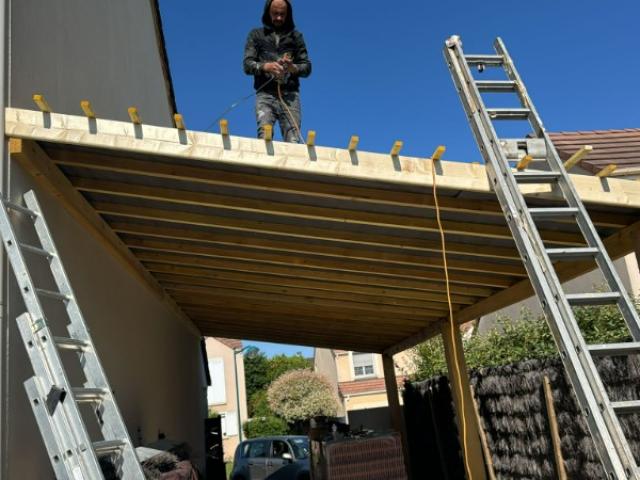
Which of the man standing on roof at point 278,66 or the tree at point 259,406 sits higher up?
the tree at point 259,406

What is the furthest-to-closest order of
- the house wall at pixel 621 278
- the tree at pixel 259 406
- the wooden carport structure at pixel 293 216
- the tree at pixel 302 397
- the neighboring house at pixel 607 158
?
1. the tree at pixel 259 406
2. the tree at pixel 302 397
3. the house wall at pixel 621 278
4. the neighboring house at pixel 607 158
5. the wooden carport structure at pixel 293 216

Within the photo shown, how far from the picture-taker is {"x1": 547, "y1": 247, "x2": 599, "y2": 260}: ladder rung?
3.25 m

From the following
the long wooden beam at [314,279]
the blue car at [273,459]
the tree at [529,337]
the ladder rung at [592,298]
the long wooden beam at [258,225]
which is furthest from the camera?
the blue car at [273,459]

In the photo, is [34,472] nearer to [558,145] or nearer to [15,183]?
[15,183]

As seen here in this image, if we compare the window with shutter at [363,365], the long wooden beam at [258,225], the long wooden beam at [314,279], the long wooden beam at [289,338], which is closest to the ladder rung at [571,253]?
the long wooden beam at [258,225]

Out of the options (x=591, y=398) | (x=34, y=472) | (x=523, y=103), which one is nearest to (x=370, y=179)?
(x=523, y=103)

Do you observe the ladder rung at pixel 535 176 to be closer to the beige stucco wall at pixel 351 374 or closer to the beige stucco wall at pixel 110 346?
the beige stucco wall at pixel 110 346

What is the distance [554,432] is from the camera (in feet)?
17.6

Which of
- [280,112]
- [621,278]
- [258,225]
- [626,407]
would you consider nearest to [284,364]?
[621,278]

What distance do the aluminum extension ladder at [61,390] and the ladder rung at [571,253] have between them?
2.43 m

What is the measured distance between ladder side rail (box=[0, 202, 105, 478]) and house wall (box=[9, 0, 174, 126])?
3.60ft

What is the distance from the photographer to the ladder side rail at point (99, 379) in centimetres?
307

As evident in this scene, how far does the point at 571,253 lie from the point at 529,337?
7.19 metres

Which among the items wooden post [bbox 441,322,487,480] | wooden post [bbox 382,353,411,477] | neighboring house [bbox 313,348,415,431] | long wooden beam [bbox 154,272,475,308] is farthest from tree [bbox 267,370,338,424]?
long wooden beam [bbox 154,272,475,308]
